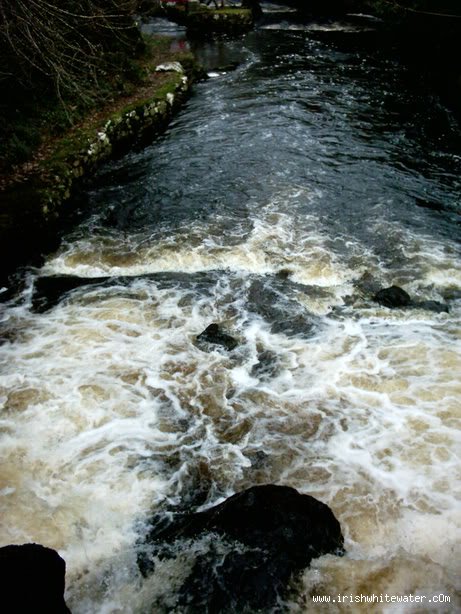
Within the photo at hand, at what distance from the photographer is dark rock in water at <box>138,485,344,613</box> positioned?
3709mm

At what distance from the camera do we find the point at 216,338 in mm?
6816

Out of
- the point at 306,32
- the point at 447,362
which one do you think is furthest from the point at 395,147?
the point at 306,32

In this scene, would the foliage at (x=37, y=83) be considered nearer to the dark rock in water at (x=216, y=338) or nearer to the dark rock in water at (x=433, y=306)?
the dark rock in water at (x=216, y=338)

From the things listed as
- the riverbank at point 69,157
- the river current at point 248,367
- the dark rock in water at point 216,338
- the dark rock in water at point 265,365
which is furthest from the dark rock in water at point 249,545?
the riverbank at point 69,157

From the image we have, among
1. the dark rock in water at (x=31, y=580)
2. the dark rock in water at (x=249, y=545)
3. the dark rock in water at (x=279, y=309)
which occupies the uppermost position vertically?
the dark rock in water at (x=31, y=580)

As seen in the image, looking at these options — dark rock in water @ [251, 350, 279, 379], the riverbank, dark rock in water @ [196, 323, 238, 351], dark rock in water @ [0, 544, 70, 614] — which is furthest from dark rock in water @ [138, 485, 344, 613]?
the riverbank

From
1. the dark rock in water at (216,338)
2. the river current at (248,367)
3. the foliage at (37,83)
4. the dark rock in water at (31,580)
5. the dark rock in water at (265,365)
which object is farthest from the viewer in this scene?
the foliage at (37,83)

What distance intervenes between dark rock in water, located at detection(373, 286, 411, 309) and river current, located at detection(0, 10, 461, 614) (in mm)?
194

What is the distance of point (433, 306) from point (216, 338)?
383cm

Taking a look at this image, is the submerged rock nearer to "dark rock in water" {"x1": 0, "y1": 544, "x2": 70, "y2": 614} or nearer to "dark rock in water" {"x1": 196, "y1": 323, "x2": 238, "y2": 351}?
"dark rock in water" {"x1": 196, "y1": 323, "x2": 238, "y2": 351}

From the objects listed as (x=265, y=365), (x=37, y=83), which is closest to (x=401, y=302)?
(x=265, y=365)

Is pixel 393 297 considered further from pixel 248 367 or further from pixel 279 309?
Answer: pixel 248 367

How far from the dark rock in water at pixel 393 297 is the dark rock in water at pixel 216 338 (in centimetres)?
278

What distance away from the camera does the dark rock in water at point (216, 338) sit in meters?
6.76
